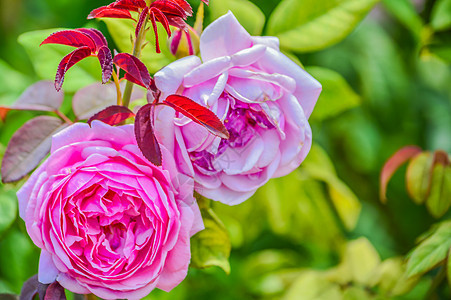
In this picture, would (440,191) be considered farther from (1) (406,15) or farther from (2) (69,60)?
(2) (69,60)

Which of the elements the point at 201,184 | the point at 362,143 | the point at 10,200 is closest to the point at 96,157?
the point at 201,184

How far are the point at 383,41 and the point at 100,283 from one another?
100 cm

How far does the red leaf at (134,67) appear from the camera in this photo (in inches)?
16.8

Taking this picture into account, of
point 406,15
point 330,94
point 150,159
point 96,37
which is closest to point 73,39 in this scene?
point 96,37

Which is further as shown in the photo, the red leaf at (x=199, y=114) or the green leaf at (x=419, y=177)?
the green leaf at (x=419, y=177)

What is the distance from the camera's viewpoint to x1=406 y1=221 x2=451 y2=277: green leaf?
57 centimetres

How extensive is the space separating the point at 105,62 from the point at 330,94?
1.37 ft

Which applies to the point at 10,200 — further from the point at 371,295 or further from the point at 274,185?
the point at 371,295

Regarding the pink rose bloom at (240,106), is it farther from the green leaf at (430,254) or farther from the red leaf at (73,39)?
the green leaf at (430,254)

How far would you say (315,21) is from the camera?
2.13 feet

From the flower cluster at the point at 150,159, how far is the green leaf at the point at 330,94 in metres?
0.26

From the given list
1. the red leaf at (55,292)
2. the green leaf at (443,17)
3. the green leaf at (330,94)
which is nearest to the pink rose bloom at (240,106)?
the red leaf at (55,292)

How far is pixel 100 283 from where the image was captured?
44cm

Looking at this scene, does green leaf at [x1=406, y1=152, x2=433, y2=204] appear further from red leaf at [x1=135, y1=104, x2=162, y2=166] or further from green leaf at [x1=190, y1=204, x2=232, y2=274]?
red leaf at [x1=135, y1=104, x2=162, y2=166]
